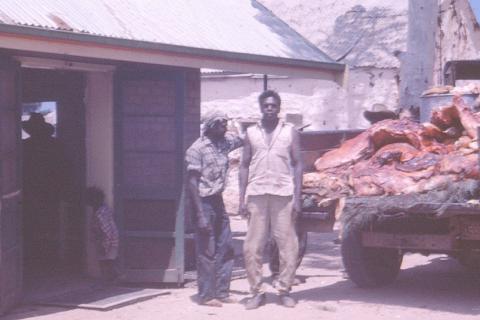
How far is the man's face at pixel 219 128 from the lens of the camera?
8461mm

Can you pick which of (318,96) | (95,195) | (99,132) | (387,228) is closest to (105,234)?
(95,195)

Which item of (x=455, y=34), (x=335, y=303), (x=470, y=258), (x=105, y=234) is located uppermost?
(x=455, y=34)

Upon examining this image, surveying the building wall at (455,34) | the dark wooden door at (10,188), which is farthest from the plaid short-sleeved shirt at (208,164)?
the building wall at (455,34)

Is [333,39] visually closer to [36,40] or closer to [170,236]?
[170,236]

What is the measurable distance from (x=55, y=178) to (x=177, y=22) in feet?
7.26

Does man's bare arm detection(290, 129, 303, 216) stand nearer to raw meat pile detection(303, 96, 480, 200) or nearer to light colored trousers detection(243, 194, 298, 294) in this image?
light colored trousers detection(243, 194, 298, 294)

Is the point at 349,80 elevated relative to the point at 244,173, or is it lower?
elevated

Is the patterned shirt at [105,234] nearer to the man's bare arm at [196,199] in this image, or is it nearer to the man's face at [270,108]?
the man's bare arm at [196,199]

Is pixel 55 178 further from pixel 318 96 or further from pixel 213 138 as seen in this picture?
pixel 318 96

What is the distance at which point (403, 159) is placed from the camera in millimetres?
8203

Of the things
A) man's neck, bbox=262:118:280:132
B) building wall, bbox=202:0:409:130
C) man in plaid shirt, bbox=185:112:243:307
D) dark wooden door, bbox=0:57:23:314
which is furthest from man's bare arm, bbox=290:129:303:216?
building wall, bbox=202:0:409:130

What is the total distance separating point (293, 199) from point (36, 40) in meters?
2.58

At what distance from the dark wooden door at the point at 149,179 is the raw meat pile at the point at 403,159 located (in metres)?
1.55

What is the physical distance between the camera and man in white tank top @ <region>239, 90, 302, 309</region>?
811 cm
